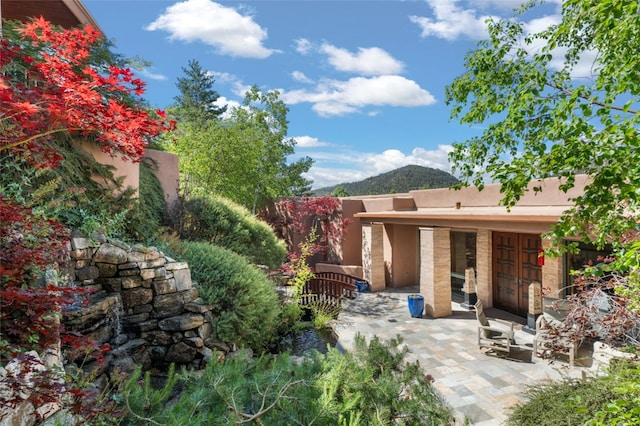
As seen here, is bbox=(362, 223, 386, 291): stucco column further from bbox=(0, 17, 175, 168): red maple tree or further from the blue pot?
bbox=(0, 17, 175, 168): red maple tree

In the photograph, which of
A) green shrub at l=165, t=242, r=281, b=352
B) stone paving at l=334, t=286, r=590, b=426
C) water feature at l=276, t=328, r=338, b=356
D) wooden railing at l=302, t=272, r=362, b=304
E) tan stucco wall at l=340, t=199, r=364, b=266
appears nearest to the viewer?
stone paving at l=334, t=286, r=590, b=426

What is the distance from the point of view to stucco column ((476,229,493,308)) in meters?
10.2

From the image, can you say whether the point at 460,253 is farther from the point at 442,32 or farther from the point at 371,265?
the point at 442,32

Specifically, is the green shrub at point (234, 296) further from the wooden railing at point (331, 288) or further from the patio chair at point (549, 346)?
the patio chair at point (549, 346)

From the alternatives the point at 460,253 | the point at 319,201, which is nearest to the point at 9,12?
the point at 319,201

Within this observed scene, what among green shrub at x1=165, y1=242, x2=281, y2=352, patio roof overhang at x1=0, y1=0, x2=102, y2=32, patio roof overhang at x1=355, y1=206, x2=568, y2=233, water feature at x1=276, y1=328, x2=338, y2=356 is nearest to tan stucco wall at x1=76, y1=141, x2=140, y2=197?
green shrub at x1=165, y1=242, x2=281, y2=352

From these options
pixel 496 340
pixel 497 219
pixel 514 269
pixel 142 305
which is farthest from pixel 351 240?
pixel 142 305

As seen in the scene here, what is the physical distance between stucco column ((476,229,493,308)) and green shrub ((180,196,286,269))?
6.77m

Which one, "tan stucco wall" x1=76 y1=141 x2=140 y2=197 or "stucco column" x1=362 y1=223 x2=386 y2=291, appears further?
"stucco column" x1=362 y1=223 x2=386 y2=291

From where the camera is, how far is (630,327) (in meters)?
4.69

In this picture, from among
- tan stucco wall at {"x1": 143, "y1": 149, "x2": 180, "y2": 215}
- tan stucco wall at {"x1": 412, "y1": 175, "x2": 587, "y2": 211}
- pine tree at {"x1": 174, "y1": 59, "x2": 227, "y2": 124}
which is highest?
pine tree at {"x1": 174, "y1": 59, "x2": 227, "y2": 124}

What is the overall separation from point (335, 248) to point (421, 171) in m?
35.1

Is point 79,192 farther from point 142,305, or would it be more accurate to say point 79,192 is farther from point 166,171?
point 166,171

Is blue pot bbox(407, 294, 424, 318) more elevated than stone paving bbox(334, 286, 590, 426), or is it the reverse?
blue pot bbox(407, 294, 424, 318)
